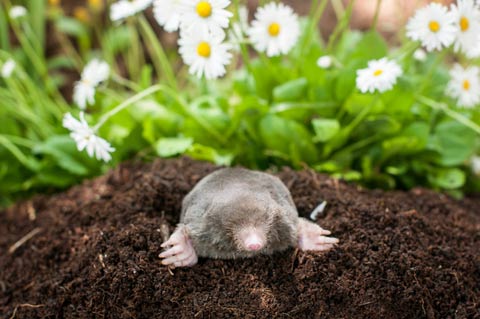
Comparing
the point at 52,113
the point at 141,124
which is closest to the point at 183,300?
the point at 141,124

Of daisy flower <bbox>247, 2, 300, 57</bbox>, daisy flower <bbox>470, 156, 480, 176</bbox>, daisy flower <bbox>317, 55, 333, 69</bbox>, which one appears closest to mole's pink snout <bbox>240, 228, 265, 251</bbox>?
daisy flower <bbox>247, 2, 300, 57</bbox>

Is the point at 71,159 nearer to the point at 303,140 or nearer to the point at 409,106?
the point at 303,140

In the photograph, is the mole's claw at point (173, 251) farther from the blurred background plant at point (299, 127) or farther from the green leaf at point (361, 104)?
the green leaf at point (361, 104)

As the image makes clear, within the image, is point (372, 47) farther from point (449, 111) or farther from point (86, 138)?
point (86, 138)

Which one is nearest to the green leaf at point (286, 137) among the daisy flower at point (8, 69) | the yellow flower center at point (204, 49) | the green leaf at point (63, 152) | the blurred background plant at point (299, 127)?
the blurred background plant at point (299, 127)

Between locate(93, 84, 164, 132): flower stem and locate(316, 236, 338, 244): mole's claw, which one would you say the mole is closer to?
locate(316, 236, 338, 244): mole's claw

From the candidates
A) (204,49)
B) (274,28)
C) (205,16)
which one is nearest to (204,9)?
(205,16)

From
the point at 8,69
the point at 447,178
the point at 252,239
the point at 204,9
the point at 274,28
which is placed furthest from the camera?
the point at 8,69
